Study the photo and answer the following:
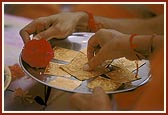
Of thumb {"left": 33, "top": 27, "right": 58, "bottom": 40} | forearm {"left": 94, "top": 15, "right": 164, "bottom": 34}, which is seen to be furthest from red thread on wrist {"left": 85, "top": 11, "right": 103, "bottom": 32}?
thumb {"left": 33, "top": 27, "right": 58, "bottom": 40}

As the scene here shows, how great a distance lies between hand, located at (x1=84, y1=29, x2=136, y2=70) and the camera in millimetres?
667

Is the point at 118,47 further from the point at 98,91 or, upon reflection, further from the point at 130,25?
the point at 130,25

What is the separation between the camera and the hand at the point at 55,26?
809mm

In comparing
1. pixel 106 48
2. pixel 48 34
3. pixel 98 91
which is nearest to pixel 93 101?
pixel 98 91

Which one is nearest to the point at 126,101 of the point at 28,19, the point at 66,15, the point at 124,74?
the point at 124,74

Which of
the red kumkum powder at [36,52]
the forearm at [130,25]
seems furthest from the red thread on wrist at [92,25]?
the red kumkum powder at [36,52]

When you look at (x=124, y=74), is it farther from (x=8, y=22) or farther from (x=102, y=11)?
(x=8, y=22)

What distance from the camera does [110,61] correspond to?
0.74 m

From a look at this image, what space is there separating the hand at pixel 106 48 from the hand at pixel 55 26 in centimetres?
13

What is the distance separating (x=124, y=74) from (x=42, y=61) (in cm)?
19

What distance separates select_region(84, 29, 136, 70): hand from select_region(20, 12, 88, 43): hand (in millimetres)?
130

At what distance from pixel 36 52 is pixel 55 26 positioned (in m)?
0.17

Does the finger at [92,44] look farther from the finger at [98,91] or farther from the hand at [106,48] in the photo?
the finger at [98,91]

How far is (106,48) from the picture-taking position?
0.68 m
